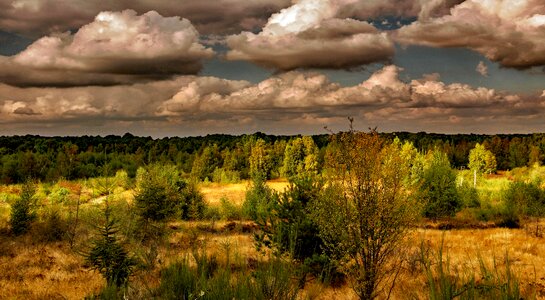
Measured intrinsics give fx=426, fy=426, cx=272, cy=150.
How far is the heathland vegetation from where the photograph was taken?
4.96 metres

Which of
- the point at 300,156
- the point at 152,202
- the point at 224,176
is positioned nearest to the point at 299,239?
the point at 152,202

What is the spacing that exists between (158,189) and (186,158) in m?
77.0

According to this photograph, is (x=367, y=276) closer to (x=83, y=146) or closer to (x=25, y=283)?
(x=25, y=283)

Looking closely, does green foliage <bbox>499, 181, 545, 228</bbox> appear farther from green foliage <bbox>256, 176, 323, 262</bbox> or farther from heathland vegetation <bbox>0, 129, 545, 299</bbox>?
green foliage <bbox>256, 176, 323, 262</bbox>

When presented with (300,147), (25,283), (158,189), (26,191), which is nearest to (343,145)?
(25,283)

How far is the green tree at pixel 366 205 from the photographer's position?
359 inches

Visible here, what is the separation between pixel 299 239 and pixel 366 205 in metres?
4.39

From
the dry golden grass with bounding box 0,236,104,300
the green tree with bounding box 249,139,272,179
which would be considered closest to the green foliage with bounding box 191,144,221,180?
the green tree with bounding box 249,139,272,179

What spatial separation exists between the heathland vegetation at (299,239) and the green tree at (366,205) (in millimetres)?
29

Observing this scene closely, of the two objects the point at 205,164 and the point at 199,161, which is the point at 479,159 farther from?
the point at 199,161

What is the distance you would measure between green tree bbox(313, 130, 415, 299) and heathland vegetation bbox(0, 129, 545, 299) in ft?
0.10

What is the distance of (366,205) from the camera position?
362 inches

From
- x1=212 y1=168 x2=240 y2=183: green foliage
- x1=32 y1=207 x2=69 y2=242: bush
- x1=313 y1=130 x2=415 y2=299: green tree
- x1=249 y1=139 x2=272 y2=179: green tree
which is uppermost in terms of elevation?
x1=313 y1=130 x2=415 y2=299: green tree

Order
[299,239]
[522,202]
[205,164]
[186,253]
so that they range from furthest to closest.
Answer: [205,164] < [522,202] < [186,253] < [299,239]
